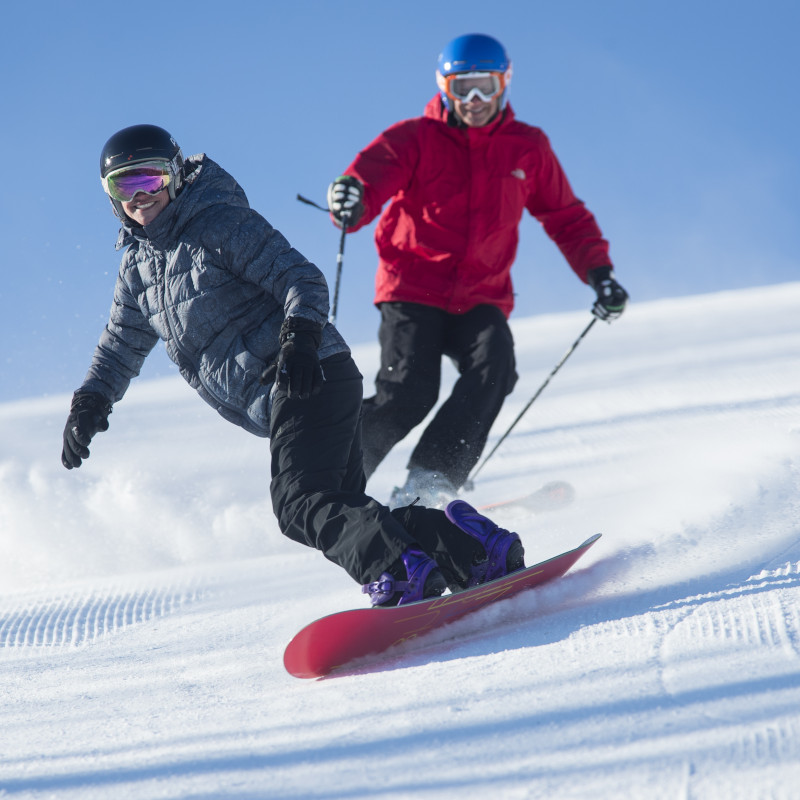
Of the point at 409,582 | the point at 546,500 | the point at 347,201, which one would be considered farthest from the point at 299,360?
the point at 546,500

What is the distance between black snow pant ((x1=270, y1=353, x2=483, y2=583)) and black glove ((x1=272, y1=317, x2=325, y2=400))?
10cm

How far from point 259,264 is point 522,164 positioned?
6.42 feet

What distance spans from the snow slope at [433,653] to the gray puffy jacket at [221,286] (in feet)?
2.98

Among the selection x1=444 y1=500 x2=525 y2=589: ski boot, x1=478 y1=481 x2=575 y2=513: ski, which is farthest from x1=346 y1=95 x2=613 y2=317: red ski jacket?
x1=444 y1=500 x2=525 y2=589: ski boot

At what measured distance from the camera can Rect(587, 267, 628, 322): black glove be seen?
4.54 m

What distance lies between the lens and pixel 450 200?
14.1 ft

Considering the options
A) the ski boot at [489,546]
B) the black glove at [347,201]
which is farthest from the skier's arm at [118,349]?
the ski boot at [489,546]

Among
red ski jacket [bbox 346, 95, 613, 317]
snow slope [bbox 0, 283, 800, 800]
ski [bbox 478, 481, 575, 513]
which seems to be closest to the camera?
snow slope [bbox 0, 283, 800, 800]

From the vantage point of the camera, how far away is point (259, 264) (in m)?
2.88

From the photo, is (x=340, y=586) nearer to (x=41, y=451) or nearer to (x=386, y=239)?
(x=386, y=239)

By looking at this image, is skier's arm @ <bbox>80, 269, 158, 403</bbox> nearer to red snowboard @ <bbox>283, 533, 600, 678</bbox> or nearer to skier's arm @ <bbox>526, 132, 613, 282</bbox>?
red snowboard @ <bbox>283, 533, 600, 678</bbox>

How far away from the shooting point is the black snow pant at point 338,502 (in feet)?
8.39

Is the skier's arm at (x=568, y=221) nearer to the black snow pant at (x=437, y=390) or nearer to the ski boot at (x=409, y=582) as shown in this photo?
the black snow pant at (x=437, y=390)

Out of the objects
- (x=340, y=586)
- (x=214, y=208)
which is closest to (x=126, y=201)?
(x=214, y=208)
